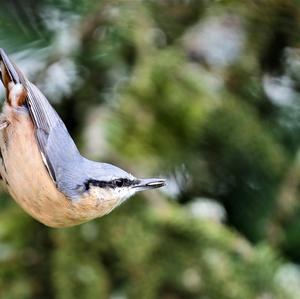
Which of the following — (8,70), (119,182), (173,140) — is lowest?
(173,140)

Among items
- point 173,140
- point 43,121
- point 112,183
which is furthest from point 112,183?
point 173,140

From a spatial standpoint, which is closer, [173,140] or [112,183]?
[112,183]

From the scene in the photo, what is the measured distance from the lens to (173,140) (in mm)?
1664

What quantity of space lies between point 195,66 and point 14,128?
0.53 m

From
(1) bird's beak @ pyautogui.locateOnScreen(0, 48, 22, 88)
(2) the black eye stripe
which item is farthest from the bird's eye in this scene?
(1) bird's beak @ pyautogui.locateOnScreen(0, 48, 22, 88)

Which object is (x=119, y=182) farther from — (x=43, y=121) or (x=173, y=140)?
(x=173, y=140)

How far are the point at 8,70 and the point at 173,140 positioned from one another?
47 centimetres

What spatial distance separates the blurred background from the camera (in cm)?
153

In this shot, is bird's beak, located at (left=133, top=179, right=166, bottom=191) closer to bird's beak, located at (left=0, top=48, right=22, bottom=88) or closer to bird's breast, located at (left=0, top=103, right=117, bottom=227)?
bird's breast, located at (left=0, top=103, right=117, bottom=227)

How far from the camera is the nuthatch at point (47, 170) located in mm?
1221

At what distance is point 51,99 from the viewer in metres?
1.70

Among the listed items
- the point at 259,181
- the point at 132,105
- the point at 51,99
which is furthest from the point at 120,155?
the point at 259,181

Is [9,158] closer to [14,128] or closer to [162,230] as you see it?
[14,128]

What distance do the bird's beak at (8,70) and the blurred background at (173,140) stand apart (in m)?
0.08
